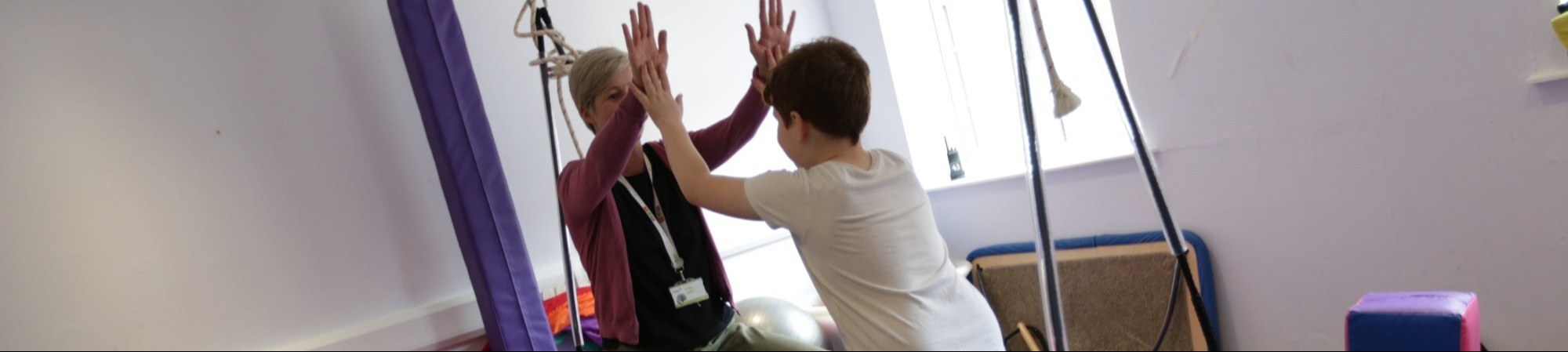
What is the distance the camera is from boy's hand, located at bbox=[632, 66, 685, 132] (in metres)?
1.76

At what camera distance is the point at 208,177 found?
3.01 m

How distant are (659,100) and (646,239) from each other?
460 millimetres

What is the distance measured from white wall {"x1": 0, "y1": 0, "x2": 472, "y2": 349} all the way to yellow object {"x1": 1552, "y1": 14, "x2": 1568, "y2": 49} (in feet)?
10.8

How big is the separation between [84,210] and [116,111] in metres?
0.30

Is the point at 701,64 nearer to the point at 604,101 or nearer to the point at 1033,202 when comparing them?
the point at 604,101

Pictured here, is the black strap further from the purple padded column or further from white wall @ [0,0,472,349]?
white wall @ [0,0,472,349]

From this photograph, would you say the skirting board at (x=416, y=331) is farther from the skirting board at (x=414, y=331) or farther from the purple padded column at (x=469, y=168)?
the purple padded column at (x=469, y=168)

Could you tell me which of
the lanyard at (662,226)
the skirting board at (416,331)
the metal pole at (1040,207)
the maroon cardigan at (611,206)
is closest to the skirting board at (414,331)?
the skirting board at (416,331)

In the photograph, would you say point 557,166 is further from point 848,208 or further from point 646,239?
point 848,208

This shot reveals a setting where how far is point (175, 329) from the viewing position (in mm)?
2939

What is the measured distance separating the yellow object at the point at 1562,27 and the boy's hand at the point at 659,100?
220 centimetres

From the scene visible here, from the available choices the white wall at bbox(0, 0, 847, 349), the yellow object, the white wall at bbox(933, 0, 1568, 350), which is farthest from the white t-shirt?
the white wall at bbox(0, 0, 847, 349)

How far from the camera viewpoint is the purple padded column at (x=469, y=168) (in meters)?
3.21

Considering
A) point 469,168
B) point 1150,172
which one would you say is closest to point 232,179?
point 469,168
